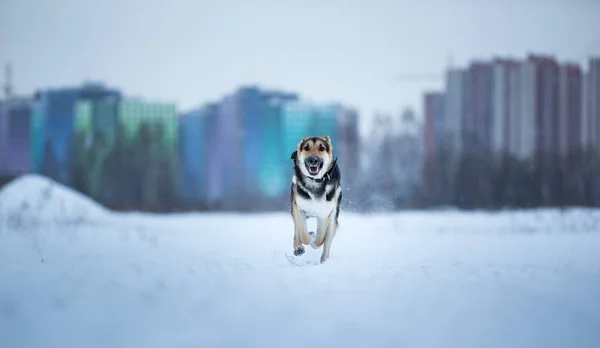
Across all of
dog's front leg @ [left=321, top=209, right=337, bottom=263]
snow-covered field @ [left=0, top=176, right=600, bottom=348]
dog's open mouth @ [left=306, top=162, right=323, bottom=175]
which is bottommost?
snow-covered field @ [left=0, top=176, right=600, bottom=348]

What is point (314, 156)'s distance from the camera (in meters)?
6.96

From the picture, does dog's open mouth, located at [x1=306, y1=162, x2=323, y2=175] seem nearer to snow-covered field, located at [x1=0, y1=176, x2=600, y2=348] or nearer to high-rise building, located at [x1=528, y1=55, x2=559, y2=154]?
snow-covered field, located at [x1=0, y1=176, x2=600, y2=348]

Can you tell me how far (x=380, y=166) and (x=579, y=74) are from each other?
1349 cm

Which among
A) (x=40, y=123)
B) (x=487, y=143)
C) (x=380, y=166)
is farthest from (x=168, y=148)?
(x=487, y=143)

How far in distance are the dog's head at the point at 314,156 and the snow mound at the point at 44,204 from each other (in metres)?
11.4

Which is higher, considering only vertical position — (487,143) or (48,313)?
(487,143)

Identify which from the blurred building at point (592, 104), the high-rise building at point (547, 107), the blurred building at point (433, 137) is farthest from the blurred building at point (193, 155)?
the blurred building at point (592, 104)

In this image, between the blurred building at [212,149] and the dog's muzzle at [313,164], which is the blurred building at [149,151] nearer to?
the blurred building at [212,149]

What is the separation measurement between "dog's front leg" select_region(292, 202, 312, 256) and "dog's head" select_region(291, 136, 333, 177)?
0.66 metres

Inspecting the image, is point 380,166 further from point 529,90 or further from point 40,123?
point 40,123

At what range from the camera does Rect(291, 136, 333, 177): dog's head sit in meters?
6.95

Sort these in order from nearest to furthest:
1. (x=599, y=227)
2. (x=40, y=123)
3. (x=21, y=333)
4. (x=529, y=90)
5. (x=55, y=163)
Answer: (x=21, y=333)
(x=599, y=227)
(x=529, y=90)
(x=55, y=163)
(x=40, y=123)

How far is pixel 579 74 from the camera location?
110ft

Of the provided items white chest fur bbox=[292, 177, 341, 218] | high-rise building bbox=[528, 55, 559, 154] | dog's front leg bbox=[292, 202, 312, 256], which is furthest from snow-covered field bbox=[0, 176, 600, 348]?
high-rise building bbox=[528, 55, 559, 154]
